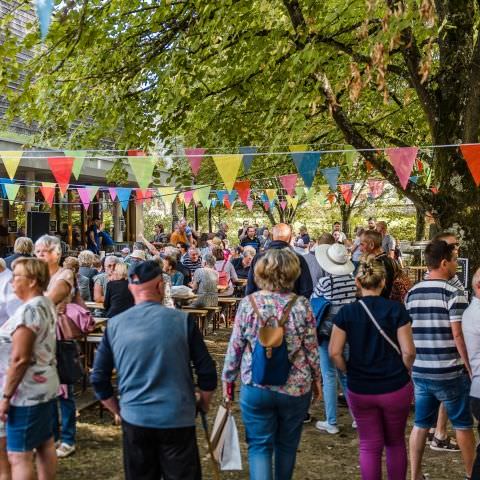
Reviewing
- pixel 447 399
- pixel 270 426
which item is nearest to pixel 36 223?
pixel 447 399

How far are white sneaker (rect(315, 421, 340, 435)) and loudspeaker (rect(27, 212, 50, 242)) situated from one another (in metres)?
11.2

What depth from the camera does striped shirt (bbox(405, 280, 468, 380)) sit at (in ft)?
14.4

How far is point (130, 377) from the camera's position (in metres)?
3.22

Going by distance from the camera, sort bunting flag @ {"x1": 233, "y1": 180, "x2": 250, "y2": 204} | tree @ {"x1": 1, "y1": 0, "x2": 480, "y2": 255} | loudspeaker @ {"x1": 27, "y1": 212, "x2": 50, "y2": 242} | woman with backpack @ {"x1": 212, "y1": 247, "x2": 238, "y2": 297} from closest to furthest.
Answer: tree @ {"x1": 1, "y1": 0, "x2": 480, "y2": 255} → woman with backpack @ {"x1": 212, "y1": 247, "x2": 238, "y2": 297} → bunting flag @ {"x1": 233, "y1": 180, "x2": 250, "y2": 204} → loudspeaker @ {"x1": 27, "y1": 212, "x2": 50, "y2": 242}

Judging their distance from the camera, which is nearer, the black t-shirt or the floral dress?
the floral dress

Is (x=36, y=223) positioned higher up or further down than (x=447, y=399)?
higher up

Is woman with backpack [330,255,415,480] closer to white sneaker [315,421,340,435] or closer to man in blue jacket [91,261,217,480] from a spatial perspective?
man in blue jacket [91,261,217,480]

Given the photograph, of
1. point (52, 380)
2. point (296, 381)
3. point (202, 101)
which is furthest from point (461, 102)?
point (52, 380)

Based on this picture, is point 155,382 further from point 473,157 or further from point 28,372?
point 473,157

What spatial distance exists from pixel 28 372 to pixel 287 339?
4.64 ft

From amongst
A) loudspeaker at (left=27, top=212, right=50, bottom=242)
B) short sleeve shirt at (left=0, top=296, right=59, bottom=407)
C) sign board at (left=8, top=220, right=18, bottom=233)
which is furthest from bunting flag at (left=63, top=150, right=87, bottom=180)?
sign board at (left=8, top=220, right=18, bottom=233)

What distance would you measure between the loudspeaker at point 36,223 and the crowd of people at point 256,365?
437 inches

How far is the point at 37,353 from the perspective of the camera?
3.67 meters

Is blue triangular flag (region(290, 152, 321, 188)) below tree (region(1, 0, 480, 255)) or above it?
below
